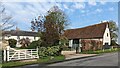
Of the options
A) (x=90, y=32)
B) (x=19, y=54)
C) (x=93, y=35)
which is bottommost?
(x=19, y=54)

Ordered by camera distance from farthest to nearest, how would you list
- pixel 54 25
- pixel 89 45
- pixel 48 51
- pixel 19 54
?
pixel 89 45, pixel 54 25, pixel 48 51, pixel 19 54

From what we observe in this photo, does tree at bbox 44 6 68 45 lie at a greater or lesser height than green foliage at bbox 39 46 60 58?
greater

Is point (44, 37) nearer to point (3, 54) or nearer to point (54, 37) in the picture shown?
point (54, 37)

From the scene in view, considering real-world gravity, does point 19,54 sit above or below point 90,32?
below

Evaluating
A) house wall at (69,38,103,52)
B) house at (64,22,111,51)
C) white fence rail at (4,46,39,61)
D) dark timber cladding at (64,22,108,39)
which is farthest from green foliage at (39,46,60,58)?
dark timber cladding at (64,22,108,39)

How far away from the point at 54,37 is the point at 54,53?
400cm

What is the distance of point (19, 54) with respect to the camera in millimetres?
22641

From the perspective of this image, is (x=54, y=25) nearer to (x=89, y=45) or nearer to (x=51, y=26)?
(x=51, y=26)

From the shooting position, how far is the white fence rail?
834 inches

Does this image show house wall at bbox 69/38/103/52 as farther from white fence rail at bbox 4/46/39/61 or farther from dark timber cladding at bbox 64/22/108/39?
white fence rail at bbox 4/46/39/61

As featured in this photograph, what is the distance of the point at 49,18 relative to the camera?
33.4m

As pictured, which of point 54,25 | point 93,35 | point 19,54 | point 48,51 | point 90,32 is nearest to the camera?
point 19,54

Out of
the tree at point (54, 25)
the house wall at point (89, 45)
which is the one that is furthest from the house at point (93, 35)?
the tree at point (54, 25)

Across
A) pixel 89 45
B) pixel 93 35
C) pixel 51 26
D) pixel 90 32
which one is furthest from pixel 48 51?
pixel 90 32
